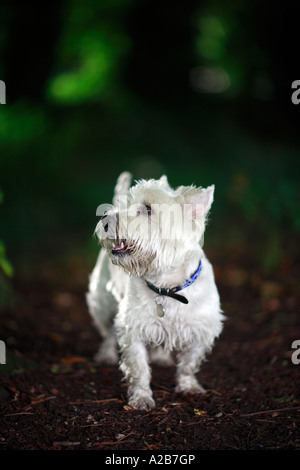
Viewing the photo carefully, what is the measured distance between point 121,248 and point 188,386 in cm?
128

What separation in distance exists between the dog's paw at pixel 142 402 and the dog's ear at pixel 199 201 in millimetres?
1345

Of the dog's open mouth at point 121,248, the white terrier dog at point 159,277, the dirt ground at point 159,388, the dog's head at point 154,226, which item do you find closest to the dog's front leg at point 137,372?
the white terrier dog at point 159,277

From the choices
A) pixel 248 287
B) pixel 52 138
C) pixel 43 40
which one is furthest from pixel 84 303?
pixel 43 40

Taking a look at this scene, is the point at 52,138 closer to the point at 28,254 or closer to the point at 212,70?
the point at 28,254

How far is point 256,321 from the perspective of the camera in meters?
4.95

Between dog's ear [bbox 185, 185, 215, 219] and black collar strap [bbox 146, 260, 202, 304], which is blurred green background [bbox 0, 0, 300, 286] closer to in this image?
black collar strap [bbox 146, 260, 202, 304]

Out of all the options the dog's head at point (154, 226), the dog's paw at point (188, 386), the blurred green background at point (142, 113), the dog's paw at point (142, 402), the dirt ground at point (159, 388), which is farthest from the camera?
the blurred green background at point (142, 113)

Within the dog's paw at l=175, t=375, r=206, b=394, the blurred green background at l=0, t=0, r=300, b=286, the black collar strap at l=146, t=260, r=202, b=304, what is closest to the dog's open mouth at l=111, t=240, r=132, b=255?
the black collar strap at l=146, t=260, r=202, b=304

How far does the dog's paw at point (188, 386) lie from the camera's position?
3393 mm

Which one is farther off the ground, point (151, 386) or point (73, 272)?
point (73, 272)

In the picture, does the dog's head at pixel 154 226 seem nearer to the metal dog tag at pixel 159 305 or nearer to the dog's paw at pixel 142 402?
the metal dog tag at pixel 159 305

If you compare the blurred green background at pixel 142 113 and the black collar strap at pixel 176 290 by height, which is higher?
the blurred green background at pixel 142 113

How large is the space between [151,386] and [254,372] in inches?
34.7

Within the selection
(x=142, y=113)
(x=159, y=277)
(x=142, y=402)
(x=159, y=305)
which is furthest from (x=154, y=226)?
(x=142, y=113)
